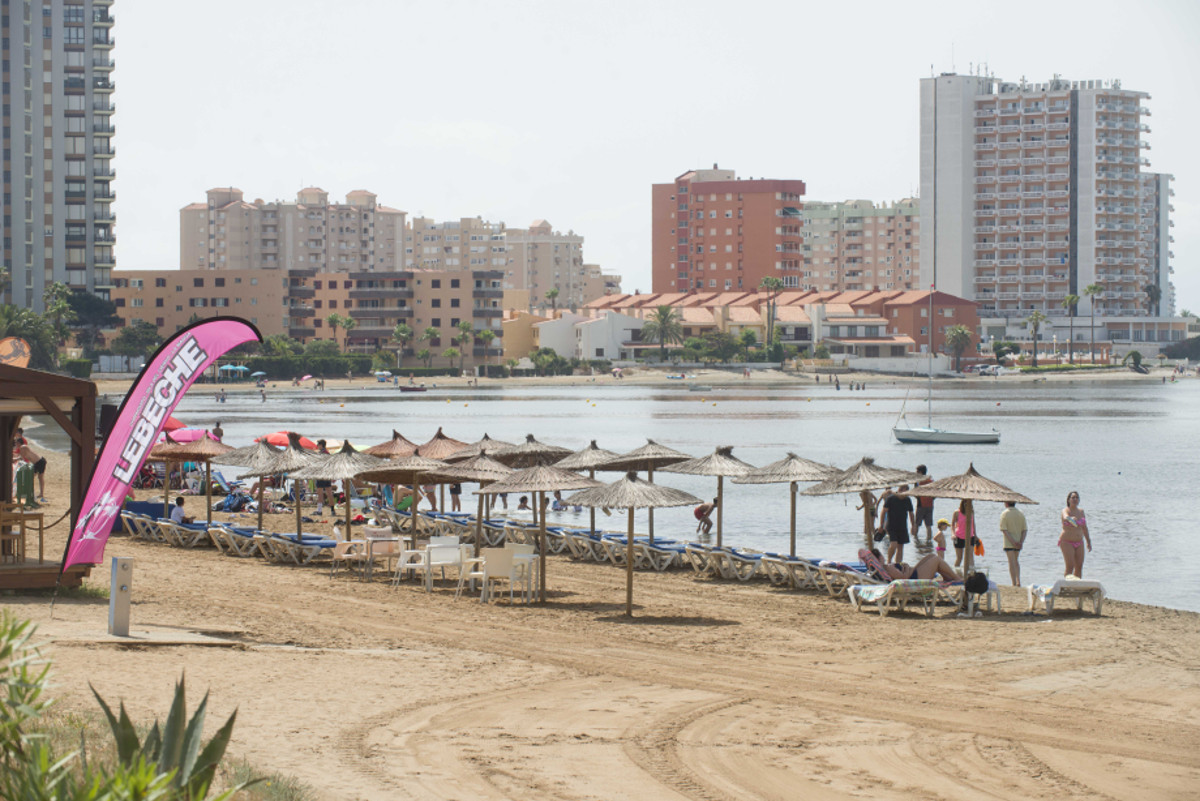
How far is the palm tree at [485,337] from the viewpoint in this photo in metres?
133

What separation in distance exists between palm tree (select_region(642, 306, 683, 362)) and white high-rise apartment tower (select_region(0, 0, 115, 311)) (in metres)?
57.2

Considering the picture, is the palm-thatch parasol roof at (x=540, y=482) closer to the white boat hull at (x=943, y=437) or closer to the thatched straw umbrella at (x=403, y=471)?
the thatched straw umbrella at (x=403, y=471)

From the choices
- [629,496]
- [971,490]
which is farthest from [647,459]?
[971,490]

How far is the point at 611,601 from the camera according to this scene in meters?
17.0

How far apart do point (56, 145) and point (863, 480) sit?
11211 centimetres

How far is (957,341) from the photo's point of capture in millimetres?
141500

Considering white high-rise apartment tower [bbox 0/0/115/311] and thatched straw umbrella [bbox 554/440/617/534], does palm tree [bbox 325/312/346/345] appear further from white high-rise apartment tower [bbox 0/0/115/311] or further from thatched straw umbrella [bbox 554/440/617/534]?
thatched straw umbrella [bbox 554/440/617/534]

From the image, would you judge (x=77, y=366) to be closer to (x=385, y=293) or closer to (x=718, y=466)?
(x=385, y=293)

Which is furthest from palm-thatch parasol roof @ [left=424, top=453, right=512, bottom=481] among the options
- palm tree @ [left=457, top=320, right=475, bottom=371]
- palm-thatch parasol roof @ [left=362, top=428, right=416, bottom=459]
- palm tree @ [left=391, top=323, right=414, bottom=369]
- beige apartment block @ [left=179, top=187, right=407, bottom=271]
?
beige apartment block @ [left=179, top=187, right=407, bottom=271]

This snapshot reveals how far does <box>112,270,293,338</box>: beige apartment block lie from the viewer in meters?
126

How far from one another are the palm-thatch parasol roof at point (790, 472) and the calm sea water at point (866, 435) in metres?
5.41

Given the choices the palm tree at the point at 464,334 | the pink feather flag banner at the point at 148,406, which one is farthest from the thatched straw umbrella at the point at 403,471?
the palm tree at the point at 464,334

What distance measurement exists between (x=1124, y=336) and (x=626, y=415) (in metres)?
107

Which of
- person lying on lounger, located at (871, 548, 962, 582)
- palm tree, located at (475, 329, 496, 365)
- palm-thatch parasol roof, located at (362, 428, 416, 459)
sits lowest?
person lying on lounger, located at (871, 548, 962, 582)
